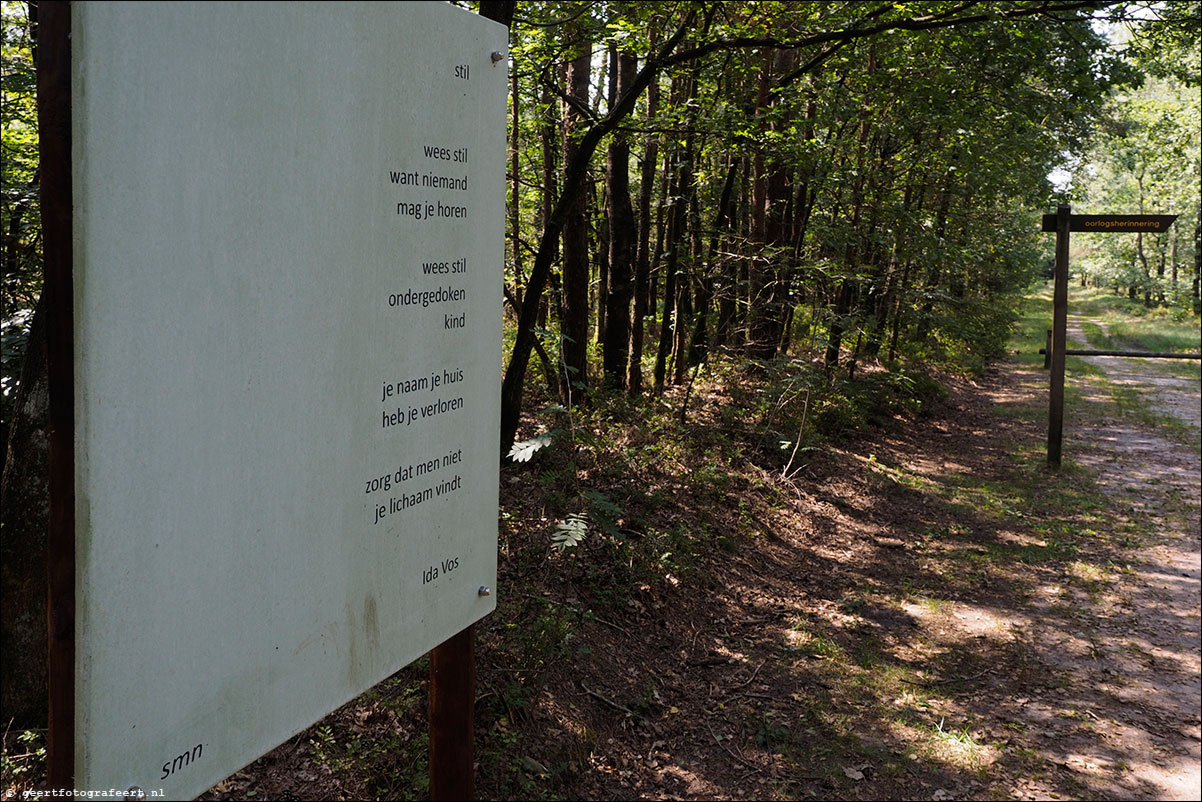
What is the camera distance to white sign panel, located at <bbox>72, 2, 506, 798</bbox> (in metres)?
1.31

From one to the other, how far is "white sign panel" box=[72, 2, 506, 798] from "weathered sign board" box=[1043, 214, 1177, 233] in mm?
10821

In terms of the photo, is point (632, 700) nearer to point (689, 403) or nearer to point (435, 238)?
point (435, 238)

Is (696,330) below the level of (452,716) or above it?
above

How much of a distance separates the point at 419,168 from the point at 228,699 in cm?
117

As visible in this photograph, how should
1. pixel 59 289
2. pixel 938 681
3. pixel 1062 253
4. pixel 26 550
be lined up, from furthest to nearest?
pixel 1062 253 → pixel 938 681 → pixel 26 550 → pixel 59 289

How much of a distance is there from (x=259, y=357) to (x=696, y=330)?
10.0 metres

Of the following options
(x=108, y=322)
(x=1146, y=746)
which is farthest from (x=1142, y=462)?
(x=108, y=322)

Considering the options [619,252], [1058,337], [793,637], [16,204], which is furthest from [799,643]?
[1058,337]

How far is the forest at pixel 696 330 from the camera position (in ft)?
14.4

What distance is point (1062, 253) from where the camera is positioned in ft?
36.0

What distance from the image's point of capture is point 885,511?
924 cm

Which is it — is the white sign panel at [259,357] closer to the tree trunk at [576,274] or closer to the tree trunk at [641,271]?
the tree trunk at [576,274]

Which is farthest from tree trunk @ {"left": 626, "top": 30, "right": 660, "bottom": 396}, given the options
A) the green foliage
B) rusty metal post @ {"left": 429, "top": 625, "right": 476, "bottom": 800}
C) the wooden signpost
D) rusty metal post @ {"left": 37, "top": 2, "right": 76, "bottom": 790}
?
rusty metal post @ {"left": 37, "top": 2, "right": 76, "bottom": 790}

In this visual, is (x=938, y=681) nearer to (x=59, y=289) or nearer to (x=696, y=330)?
(x=59, y=289)
